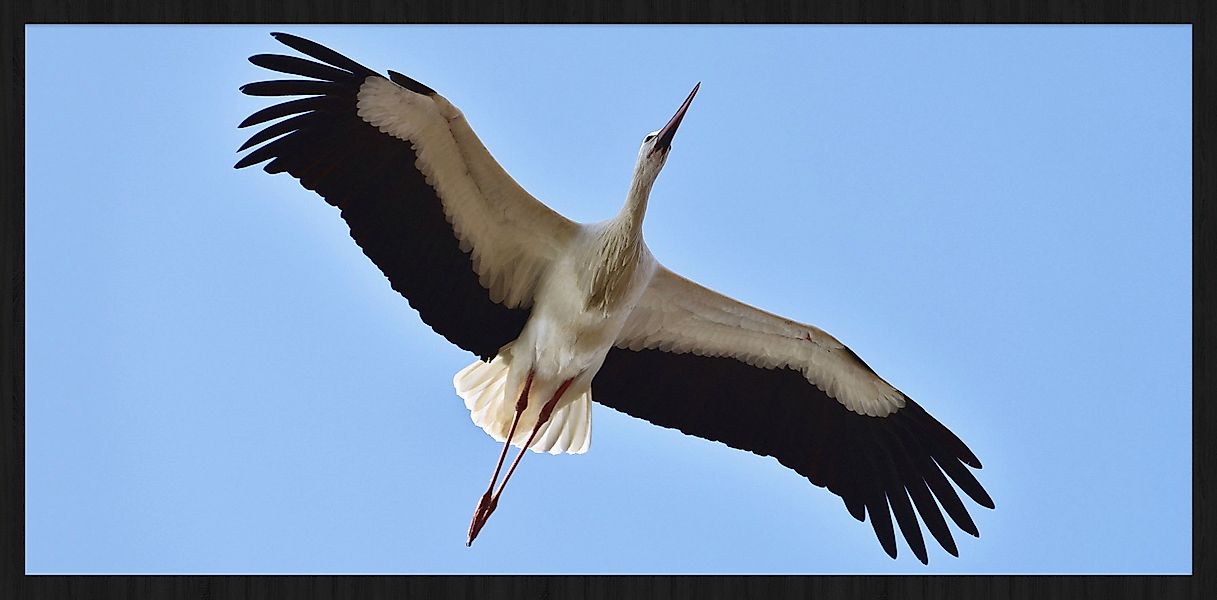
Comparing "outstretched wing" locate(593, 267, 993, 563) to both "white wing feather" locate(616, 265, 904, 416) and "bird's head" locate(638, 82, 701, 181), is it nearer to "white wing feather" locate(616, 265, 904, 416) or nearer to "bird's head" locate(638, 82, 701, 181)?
"white wing feather" locate(616, 265, 904, 416)

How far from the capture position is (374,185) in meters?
6.23

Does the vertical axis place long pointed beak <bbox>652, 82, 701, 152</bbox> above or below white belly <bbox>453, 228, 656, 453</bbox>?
above

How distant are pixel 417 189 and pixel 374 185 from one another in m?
0.18

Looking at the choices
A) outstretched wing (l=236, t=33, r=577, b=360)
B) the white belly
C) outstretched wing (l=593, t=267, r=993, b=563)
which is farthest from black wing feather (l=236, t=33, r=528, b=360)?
outstretched wing (l=593, t=267, r=993, b=563)

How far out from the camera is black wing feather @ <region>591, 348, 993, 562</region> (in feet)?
23.0

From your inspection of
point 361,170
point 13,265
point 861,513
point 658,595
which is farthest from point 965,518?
point 13,265

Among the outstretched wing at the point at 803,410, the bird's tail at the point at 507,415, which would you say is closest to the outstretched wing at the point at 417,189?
the bird's tail at the point at 507,415

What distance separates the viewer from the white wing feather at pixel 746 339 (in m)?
6.73

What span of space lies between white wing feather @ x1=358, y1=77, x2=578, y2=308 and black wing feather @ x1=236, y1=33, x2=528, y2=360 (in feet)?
0.14

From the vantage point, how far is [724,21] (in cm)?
605

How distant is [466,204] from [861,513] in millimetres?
2357

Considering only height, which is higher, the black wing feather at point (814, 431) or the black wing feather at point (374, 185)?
the black wing feather at point (374, 185)

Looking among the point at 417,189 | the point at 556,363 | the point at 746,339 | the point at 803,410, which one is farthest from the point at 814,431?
→ the point at 417,189

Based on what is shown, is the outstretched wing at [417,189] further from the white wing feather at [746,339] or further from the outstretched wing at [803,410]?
the outstretched wing at [803,410]
